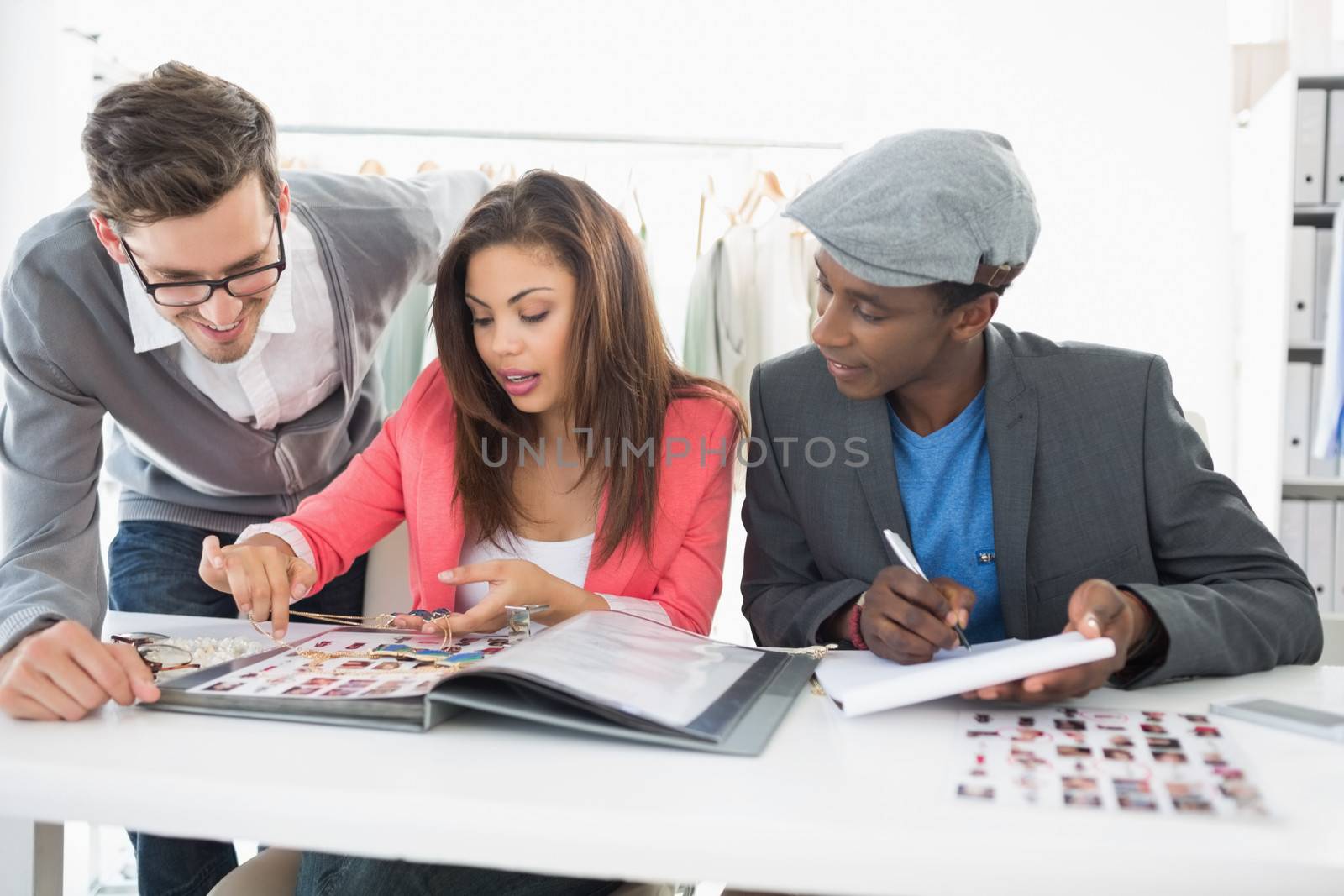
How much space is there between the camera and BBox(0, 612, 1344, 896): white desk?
0.61 meters

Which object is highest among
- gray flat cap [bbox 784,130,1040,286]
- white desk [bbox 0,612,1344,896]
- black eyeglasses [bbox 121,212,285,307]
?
gray flat cap [bbox 784,130,1040,286]

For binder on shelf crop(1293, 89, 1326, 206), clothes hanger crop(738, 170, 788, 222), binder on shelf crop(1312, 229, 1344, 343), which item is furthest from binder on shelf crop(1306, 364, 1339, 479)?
clothes hanger crop(738, 170, 788, 222)

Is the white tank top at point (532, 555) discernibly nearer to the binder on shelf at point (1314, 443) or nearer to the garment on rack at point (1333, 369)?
the garment on rack at point (1333, 369)

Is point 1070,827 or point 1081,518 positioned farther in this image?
point 1081,518

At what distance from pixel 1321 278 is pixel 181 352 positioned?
115 inches

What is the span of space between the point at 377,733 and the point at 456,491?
69 centimetres

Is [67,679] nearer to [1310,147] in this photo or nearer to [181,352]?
[181,352]

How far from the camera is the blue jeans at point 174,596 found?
5.27 ft

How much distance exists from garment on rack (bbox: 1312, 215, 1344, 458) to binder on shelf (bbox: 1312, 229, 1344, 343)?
Result: 0.08 ft

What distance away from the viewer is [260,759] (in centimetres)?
74

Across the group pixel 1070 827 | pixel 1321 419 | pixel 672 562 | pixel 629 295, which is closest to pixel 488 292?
pixel 629 295

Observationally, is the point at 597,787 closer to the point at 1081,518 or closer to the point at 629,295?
the point at 1081,518

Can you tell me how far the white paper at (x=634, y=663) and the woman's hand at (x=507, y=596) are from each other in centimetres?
11

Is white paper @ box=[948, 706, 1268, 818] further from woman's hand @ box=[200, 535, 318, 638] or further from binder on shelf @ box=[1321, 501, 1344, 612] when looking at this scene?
binder on shelf @ box=[1321, 501, 1344, 612]
